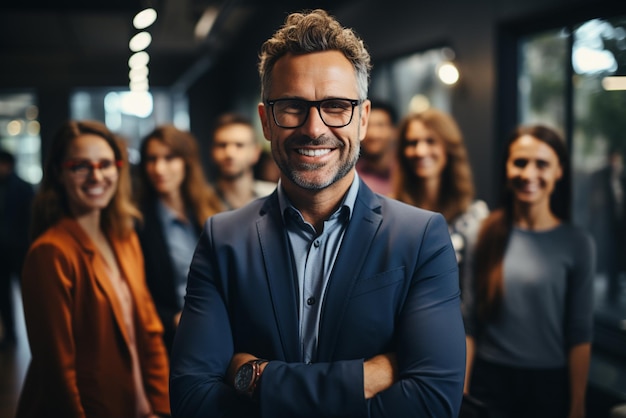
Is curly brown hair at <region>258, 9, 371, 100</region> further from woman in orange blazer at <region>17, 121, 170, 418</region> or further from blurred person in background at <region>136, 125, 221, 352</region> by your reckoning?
blurred person in background at <region>136, 125, 221, 352</region>

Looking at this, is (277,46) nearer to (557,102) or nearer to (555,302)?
(555,302)

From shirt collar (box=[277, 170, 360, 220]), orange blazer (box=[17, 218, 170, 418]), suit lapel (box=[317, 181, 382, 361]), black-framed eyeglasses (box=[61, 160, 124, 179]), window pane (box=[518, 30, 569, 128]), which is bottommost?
orange blazer (box=[17, 218, 170, 418])

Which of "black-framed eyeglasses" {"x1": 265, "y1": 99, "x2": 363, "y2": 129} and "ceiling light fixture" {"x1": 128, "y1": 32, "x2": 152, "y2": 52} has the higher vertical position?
"ceiling light fixture" {"x1": 128, "y1": 32, "x2": 152, "y2": 52}

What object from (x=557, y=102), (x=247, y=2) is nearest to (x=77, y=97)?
(x=247, y=2)

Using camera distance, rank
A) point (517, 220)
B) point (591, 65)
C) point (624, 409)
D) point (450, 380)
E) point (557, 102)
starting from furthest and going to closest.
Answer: point (557, 102), point (591, 65), point (517, 220), point (624, 409), point (450, 380)

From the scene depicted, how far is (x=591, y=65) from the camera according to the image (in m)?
3.66

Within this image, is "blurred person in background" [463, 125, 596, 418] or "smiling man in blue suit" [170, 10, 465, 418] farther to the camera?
"blurred person in background" [463, 125, 596, 418]

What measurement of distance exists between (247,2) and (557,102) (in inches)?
157

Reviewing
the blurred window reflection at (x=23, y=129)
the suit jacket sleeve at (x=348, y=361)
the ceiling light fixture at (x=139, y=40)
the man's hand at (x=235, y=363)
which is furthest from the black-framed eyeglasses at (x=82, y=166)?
the blurred window reflection at (x=23, y=129)

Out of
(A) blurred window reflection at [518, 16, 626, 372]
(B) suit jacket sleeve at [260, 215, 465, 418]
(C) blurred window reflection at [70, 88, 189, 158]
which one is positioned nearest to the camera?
(B) suit jacket sleeve at [260, 215, 465, 418]

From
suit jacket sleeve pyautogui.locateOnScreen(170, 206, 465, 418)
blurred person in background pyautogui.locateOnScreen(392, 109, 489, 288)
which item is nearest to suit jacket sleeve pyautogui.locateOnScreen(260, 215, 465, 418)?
suit jacket sleeve pyautogui.locateOnScreen(170, 206, 465, 418)

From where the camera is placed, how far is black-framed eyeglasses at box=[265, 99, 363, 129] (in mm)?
1499

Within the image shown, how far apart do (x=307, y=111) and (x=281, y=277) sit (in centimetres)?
44

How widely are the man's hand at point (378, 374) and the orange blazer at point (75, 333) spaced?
119 centimetres
